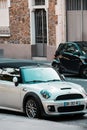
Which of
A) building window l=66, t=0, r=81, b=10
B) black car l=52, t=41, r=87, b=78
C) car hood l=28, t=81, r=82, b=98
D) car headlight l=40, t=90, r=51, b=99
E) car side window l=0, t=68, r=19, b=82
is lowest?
black car l=52, t=41, r=87, b=78

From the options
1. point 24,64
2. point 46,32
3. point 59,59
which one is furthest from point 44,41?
point 24,64

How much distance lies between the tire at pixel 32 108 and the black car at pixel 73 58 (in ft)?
33.2

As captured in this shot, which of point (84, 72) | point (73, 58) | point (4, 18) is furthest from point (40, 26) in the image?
point (84, 72)

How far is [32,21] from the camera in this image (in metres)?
35.3

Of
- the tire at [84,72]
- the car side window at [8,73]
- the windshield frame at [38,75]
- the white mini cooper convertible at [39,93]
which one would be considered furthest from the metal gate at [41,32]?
the windshield frame at [38,75]

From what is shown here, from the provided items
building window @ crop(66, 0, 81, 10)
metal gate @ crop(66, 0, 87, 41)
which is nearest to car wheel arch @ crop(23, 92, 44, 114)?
metal gate @ crop(66, 0, 87, 41)

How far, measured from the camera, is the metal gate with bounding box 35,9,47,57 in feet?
114

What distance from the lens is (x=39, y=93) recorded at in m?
14.0

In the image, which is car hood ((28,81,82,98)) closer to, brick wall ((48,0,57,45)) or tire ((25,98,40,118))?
tire ((25,98,40,118))

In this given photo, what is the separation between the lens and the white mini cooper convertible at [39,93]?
1389cm

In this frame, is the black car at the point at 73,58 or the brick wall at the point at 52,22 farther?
the brick wall at the point at 52,22

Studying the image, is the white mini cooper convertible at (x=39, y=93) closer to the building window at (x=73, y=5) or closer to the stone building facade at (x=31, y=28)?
the building window at (x=73, y=5)

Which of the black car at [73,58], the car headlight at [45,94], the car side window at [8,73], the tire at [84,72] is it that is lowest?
the tire at [84,72]

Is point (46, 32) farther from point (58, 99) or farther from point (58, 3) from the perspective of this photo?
point (58, 99)
